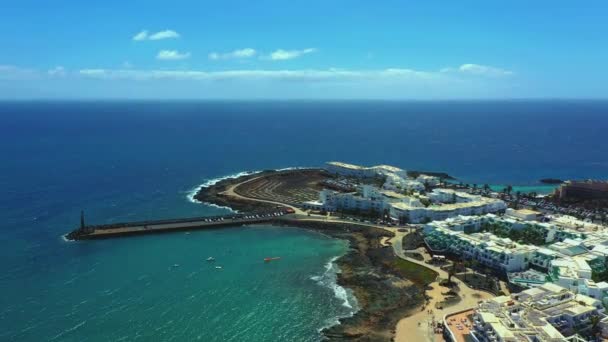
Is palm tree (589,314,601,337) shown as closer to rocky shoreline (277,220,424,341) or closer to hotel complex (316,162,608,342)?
hotel complex (316,162,608,342)

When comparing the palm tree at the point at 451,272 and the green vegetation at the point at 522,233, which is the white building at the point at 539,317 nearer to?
the palm tree at the point at 451,272

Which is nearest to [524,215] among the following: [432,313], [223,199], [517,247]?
[517,247]

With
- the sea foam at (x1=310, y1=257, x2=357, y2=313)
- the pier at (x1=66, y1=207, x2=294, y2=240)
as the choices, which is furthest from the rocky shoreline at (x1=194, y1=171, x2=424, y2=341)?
the pier at (x1=66, y1=207, x2=294, y2=240)

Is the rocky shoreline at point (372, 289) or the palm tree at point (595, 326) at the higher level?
the palm tree at point (595, 326)

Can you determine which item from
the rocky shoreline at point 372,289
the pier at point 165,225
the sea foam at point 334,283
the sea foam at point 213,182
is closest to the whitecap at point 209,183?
the sea foam at point 213,182

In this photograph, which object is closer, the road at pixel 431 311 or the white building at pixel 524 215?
the road at pixel 431 311

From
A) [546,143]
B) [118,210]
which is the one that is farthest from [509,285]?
[546,143]

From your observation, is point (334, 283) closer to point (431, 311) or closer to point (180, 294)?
point (431, 311)
